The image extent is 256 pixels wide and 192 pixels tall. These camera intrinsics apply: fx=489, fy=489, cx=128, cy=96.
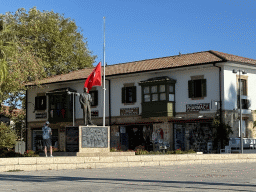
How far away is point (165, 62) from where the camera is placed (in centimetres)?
4219

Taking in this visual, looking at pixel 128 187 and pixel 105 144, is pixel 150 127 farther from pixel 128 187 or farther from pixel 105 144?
pixel 128 187

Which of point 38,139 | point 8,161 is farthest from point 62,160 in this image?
point 38,139

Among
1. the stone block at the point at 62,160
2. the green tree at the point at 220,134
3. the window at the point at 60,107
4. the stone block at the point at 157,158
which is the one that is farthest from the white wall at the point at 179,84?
the stone block at the point at 62,160

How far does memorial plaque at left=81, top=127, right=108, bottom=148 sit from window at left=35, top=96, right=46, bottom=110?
23.3 m

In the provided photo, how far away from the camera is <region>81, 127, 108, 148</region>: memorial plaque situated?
25562 mm

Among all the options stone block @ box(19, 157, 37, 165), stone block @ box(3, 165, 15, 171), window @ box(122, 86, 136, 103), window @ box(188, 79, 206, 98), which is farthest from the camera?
window @ box(122, 86, 136, 103)

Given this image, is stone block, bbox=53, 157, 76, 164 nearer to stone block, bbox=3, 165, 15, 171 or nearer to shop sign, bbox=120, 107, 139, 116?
stone block, bbox=3, 165, 15, 171

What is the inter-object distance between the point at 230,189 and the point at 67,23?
4948cm

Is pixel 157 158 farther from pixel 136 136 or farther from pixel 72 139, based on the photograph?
pixel 136 136

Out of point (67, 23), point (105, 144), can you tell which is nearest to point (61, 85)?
point (67, 23)

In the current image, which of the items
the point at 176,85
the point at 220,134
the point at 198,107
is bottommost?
the point at 220,134

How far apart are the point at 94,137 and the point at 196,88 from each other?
14647mm

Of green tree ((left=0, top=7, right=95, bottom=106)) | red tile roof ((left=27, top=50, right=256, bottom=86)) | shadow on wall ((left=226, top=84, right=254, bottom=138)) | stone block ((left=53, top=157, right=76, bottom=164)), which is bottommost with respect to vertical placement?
stone block ((left=53, top=157, right=76, bottom=164))

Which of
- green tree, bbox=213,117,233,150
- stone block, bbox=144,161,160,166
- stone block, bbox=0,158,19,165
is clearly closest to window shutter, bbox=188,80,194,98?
green tree, bbox=213,117,233,150
